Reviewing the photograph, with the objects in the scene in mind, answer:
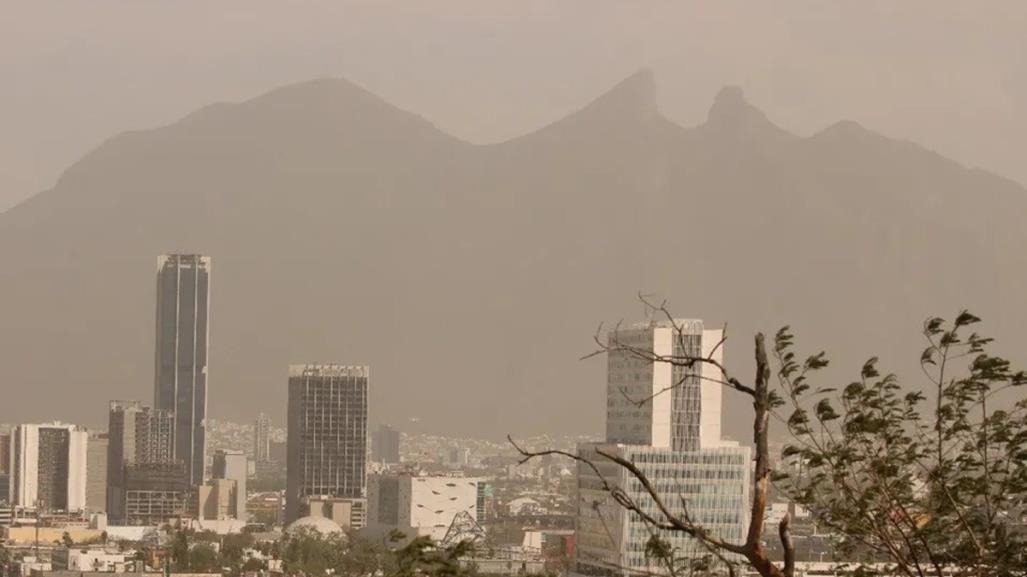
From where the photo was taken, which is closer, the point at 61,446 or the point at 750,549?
the point at 750,549

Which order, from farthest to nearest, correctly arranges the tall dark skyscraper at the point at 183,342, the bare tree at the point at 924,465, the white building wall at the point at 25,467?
1. the tall dark skyscraper at the point at 183,342
2. the white building wall at the point at 25,467
3. the bare tree at the point at 924,465

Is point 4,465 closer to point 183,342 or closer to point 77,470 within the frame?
point 77,470

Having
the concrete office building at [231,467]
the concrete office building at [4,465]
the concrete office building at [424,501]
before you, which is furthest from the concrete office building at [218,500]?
the concrete office building at [424,501]

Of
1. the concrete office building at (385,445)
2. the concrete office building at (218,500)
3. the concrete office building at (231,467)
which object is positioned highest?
the concrete office building at (385,445)

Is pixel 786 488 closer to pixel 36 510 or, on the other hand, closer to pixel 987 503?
pixel 987 503

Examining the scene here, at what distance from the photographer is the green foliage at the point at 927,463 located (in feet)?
28.6

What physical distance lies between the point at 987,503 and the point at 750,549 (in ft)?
9.49

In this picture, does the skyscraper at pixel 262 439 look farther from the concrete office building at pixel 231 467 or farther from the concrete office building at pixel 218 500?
the concrete office building at pixel 218 500

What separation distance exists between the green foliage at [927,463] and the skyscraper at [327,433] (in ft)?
174

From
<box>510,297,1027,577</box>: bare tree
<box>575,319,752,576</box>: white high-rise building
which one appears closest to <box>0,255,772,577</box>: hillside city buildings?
<box>575,319,752,576</box>: white high-rise building

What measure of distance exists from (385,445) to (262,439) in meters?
6.01

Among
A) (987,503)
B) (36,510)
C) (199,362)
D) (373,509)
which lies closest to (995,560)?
(987,503)

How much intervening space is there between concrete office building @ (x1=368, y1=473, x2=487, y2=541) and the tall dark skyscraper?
2751 cm

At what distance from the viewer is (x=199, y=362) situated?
270 feet
